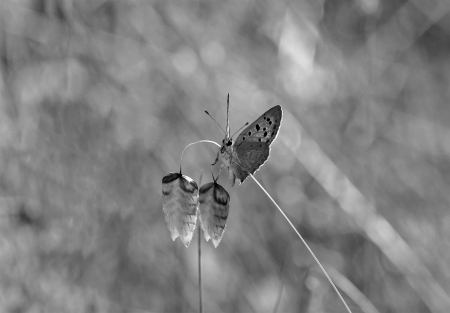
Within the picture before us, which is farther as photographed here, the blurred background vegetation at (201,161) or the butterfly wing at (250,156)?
the blurred background vegetation at (201,161)

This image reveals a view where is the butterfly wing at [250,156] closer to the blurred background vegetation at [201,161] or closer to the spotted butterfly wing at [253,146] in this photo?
the spotted butterfly wing at [253,146]

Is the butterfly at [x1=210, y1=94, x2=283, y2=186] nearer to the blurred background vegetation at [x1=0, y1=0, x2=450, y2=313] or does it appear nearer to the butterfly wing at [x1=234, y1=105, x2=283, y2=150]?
the butterfly wing at [x1=234, y1=105, x2=283, y2=150]

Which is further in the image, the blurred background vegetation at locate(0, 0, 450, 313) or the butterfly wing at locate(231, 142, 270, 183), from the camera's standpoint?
the blurred background vegetation at locate(0, 0, 450, 313)

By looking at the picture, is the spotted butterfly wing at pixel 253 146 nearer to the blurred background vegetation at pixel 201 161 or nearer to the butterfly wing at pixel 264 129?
the butterfly wing at pixel 264 129

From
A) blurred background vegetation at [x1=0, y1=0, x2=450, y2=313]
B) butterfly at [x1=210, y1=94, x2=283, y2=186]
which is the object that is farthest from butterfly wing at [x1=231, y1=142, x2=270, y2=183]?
blurred background vegetation at [x1=0, y1=0, x2=450, y2=313]

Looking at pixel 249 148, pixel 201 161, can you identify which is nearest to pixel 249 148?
pixel 249 148

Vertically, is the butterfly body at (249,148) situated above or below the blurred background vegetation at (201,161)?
below

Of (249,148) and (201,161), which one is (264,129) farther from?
(201,161)

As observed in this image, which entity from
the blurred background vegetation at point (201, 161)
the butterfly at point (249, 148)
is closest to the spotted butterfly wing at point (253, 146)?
the butterfly at point (249, 148)

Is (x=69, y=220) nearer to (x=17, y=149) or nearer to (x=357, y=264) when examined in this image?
(x=17, y=149)
